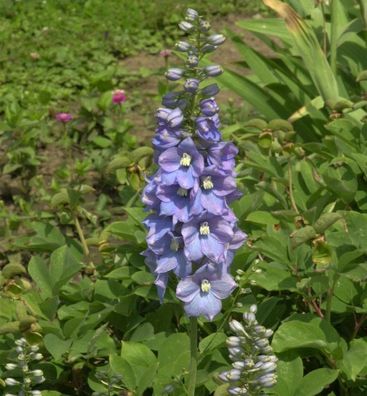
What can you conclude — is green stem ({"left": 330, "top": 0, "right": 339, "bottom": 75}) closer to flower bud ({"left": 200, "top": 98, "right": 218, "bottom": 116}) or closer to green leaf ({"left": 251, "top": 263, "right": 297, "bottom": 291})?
green leaf ({"left": 251, "top": 263, "right": 297, "bottom": 291})

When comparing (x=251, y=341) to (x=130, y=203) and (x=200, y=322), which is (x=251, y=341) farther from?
(x=130, y=203)

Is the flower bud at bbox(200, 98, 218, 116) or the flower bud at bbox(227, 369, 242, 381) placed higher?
the flower bud at bbox(200, 98, 218, 116)

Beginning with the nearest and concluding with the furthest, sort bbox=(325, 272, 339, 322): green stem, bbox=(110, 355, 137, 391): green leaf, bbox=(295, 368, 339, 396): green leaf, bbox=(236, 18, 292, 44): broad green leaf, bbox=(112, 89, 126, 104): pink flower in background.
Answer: bbox=(295, 368, 339, 396): green leaf, bbox=(110, 355, 137, 391): green leaf, bbox=(325, 272, 339, 322): green stem, bbox=(236, 18, 292, 44): broad green leaf, bbox=(112, 89, 126, 104): pink flower in background

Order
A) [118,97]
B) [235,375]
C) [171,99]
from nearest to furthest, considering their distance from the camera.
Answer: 1. [235,375]
2. [171,99]
3. [118,97]

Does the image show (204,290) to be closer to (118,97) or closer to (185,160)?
(185,160)

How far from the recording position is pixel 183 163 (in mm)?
1980

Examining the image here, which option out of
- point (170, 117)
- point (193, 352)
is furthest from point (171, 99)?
point (193, 352)

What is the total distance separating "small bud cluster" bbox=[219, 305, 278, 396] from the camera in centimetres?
192

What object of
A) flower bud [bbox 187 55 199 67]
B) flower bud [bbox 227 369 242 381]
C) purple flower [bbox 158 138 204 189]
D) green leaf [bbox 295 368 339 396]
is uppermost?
flower bud [bbox 187 55 199 67]

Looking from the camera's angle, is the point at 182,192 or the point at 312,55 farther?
the point at 312,55

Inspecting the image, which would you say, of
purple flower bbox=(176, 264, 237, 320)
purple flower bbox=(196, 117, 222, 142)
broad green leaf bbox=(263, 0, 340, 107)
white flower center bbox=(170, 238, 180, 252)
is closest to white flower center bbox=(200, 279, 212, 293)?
purple flower bbox=(176, 264, 237, 320)

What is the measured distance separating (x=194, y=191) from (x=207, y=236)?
0.11 m

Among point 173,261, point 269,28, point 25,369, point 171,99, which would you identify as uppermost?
point 171,99

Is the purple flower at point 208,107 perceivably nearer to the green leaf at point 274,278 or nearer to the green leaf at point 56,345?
the green leaf at point 274,278
